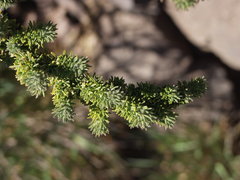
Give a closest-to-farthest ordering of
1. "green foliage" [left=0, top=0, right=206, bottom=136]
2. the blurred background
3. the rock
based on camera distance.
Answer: "green foliage" [left=0, top=0, right=206, bottom=136] < the rock < the blurred background

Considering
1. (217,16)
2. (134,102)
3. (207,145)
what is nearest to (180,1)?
(134,102)

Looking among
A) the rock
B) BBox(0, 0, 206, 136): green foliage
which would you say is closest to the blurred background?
the rock

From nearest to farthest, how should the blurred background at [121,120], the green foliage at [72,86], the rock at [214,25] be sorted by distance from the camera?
1. the green foliage at [72,86]
2. the rock at [214,25]
3. the blurred background at [121,120]

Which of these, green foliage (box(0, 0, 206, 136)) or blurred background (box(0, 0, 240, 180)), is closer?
green foliage (box(0, 0, 206, 136))

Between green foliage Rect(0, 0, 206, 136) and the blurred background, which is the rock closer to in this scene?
→ the blurred background

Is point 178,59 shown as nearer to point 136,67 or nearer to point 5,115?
point 136,67

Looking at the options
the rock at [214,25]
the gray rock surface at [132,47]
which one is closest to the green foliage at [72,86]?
the rock at [214,25]

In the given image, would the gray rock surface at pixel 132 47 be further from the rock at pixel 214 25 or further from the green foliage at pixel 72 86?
the green foliage at pixel 72 86
